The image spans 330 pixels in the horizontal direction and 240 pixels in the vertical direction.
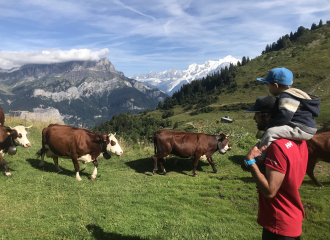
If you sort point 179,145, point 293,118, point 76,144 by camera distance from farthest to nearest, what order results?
point 179,145 → point 76,144 → point 293,118

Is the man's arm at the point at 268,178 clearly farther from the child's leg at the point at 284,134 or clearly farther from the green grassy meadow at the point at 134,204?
the green grassy meadow at the point at 134,204

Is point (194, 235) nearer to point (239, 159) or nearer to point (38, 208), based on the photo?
point (38, 208)

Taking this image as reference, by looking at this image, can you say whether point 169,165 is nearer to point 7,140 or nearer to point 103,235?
point 7,140

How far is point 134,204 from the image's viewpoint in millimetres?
8094

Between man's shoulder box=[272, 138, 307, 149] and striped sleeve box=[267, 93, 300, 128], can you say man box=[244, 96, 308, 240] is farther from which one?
striped sleeve box=[267, 93, 300, 128]

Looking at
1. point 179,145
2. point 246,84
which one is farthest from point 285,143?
point 246,84

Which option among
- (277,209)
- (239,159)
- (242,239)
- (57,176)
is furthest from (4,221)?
(239,159)

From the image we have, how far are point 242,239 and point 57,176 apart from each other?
27.3 feet

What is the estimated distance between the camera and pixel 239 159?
1596 centimetres

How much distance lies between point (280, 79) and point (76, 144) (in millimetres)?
9905

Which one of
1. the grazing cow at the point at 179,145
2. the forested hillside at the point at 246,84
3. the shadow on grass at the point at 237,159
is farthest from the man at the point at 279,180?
the forested hillside at the point at 246,84

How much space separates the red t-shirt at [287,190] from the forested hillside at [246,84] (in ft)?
255

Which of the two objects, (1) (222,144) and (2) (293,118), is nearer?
(2) (293,118)

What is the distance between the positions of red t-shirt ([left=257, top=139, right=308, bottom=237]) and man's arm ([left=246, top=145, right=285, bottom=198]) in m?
0.07
